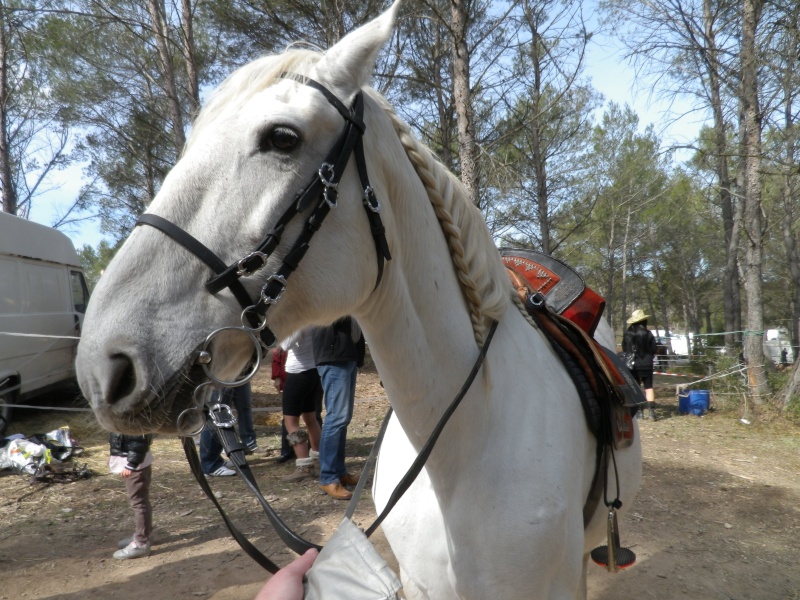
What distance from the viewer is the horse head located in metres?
0.90

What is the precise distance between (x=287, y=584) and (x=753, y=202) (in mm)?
9092

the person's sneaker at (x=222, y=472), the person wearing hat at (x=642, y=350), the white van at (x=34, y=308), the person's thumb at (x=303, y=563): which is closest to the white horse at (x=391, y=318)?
the person's thumb at (x=303, y=563)

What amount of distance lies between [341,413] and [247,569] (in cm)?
127

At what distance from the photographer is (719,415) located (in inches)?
307

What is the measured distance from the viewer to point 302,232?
3.36 feet

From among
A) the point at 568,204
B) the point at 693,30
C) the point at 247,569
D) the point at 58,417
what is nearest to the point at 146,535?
the point at 247,569

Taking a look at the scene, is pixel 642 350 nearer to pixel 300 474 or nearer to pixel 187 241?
pixel 300 474

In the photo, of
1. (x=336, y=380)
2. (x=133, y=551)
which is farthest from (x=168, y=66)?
(x=133, y=551)

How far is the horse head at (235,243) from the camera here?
900 millimetres

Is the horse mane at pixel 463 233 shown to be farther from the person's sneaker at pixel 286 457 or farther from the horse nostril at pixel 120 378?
the person's sneaker at pixel 286 457

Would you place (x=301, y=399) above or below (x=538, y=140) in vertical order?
below

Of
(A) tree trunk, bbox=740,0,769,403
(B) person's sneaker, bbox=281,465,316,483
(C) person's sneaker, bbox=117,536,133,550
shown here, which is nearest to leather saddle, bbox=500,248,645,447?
(C) person's sneaker, bbox=117,536,133,550

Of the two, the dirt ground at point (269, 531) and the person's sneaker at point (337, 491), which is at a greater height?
the person's sneaker at point (337, 491)

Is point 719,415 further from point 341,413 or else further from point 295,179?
point 295,179
